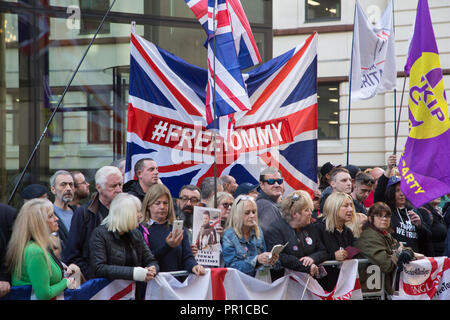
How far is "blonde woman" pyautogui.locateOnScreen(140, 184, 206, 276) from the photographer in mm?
6672

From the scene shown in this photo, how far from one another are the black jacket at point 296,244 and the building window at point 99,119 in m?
4.38

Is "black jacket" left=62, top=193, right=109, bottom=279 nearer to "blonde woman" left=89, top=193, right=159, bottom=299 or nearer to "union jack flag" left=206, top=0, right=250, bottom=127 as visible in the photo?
"blonde woman" left=89, top=193, right=159, bottom=299

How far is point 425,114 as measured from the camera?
8234 millimetres

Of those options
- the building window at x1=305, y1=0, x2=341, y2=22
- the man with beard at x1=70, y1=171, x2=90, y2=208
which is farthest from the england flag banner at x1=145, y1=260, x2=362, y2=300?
the building window at x1=305, y1=0, x2=341, y2=22

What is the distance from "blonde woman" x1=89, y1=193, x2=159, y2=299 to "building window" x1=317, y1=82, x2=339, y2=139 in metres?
13.5

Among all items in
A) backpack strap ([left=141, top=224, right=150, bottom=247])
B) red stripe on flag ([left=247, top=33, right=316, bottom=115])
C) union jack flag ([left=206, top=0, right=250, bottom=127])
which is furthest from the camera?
red stripe on flag ([left=247, top=33, right=316, bottom=115])

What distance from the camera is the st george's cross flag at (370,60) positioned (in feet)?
36.6

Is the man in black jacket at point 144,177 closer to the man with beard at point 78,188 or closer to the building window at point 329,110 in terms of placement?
the man with beard at point 78,188

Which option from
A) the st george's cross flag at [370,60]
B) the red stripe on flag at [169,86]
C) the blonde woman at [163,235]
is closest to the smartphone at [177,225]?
the blonde woman at [163,235]

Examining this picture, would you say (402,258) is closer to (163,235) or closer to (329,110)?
(163,235)

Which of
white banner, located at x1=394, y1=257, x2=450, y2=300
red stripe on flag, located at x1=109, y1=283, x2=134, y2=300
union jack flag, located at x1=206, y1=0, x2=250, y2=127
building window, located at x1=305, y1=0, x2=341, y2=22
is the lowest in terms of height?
white banner, located at x1=394, y1=257, x2=450, y2=300

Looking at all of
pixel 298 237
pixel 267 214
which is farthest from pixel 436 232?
pixel 267 214

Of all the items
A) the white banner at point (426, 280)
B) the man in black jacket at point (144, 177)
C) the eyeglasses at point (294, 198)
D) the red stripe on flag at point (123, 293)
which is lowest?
the white banner at point (426, 280)

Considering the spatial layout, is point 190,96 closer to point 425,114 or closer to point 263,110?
point 263,110
